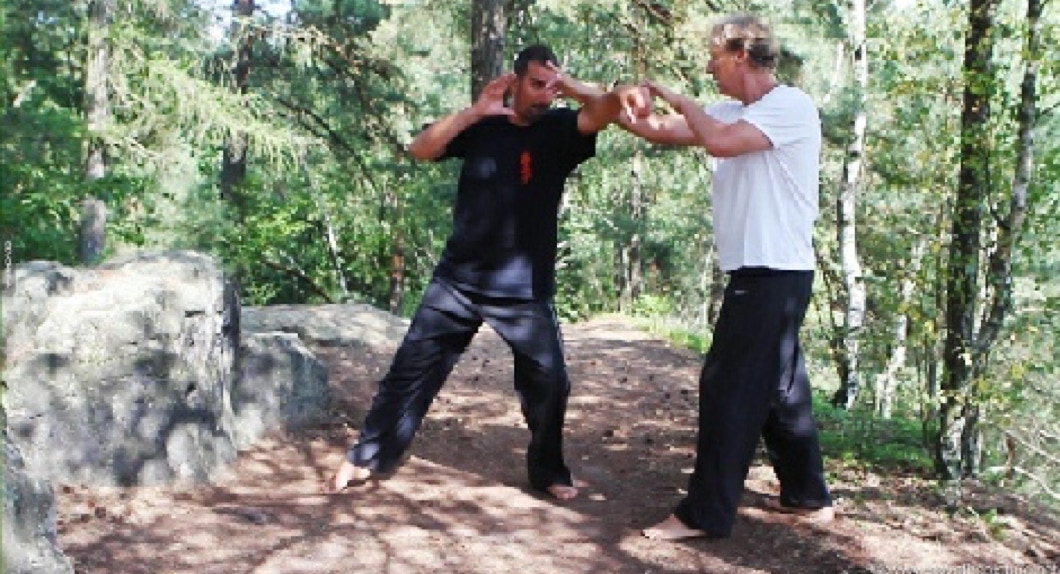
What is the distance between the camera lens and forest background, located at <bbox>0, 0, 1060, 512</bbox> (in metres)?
4.89

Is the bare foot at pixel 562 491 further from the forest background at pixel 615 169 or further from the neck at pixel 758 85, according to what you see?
the neck at pixel 758 85

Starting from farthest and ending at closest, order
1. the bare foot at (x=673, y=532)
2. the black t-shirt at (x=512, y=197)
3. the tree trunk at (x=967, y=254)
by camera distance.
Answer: the tree trunk at (x=967, y=254)
the black t-shirt at (x=512, y=197)
the bare foot at (x=673, y=532)

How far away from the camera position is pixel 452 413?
682 cm

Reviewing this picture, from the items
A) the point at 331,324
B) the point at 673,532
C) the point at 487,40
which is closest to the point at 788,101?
the point at 673,532

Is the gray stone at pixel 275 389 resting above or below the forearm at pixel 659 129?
below

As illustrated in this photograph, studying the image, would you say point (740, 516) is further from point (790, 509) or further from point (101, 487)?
point (101, 487)

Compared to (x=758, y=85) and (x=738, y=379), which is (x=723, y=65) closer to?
(x=758, y=85)

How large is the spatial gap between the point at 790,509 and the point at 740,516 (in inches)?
9.0

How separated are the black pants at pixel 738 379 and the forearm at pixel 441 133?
142cm

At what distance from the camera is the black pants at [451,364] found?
15.4 ft

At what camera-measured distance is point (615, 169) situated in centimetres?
2653

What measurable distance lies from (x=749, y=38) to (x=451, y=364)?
212 cm

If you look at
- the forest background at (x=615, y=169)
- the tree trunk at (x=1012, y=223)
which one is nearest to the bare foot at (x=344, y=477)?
the forest background at (x=615, y=169)

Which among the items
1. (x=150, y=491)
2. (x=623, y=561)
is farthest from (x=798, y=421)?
(x=150, y=491)
